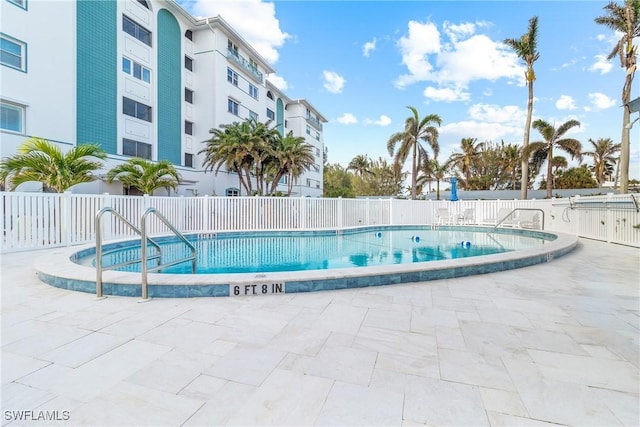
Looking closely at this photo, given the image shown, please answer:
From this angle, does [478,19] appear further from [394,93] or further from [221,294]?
[221,294]

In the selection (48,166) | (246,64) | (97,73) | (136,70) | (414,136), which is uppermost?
(246,64)

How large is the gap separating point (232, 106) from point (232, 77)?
2082mm

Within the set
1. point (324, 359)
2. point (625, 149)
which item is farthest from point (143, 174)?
point (625, 149)

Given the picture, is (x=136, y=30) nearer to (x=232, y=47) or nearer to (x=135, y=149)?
(x=135, y=149)

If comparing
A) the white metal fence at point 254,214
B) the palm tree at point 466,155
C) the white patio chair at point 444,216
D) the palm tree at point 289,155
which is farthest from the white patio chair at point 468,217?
the palm tree at point 466,155

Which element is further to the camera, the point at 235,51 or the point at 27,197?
the point at 235,51

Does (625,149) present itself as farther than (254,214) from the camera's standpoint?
Yes

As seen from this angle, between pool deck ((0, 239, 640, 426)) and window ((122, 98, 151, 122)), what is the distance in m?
15.8

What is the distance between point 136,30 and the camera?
17000mm

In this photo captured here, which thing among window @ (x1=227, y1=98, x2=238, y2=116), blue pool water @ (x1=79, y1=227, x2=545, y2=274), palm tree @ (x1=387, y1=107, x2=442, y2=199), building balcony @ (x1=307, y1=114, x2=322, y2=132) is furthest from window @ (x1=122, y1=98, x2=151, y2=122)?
building balcony @ (x1=307, y1=114, x2=322, y2=132)

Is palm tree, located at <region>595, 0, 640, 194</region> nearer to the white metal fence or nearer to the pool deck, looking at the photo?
the white metal fence

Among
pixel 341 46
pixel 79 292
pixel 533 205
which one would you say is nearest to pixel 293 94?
pixel 341 46

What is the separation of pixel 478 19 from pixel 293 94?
2124 cm

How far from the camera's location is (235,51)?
76.4 feet
